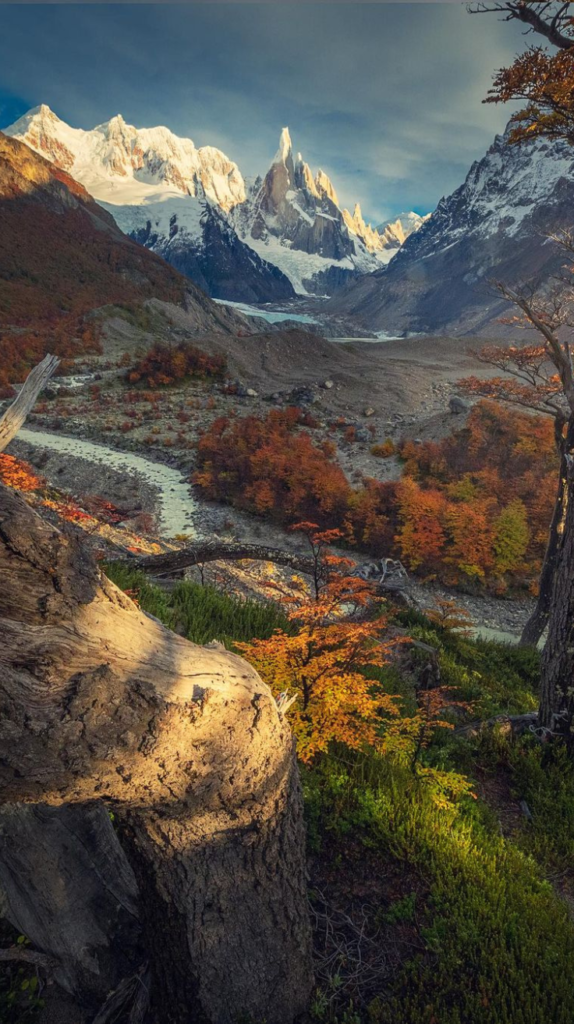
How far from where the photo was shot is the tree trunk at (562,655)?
221 inches

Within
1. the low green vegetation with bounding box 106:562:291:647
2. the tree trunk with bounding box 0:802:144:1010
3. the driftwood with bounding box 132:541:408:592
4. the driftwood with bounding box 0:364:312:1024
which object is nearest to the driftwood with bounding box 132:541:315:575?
the driftwood with bounding box 132:541:408:592

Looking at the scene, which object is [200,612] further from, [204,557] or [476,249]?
[476,249]

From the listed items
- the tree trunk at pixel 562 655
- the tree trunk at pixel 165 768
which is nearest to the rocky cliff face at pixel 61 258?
the tree trunk at pixel 562 655

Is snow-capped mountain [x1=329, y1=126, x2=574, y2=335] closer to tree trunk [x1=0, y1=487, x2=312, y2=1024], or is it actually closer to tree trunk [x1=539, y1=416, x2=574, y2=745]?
tree trunk [x1=539, y1=416, x2=574, y2=745]

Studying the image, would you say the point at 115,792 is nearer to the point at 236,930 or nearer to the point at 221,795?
the point at 221,795

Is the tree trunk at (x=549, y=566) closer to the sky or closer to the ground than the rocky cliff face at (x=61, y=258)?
closer to the ground

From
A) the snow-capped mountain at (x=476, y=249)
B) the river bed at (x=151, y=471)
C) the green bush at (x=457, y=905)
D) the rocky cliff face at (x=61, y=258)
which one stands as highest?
the snow-capped mountain at (x=476, y=249)

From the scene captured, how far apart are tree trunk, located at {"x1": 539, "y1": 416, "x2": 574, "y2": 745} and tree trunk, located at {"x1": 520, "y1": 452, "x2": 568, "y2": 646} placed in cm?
232

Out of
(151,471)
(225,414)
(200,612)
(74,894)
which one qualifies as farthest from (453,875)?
(225,414)

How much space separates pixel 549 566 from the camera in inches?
367

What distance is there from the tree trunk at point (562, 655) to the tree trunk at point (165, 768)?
4398 mm

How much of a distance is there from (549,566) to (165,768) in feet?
30.9

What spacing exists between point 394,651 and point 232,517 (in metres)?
12.9

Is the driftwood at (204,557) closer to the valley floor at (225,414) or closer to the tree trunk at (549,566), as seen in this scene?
the tree trunk at (549,566)
